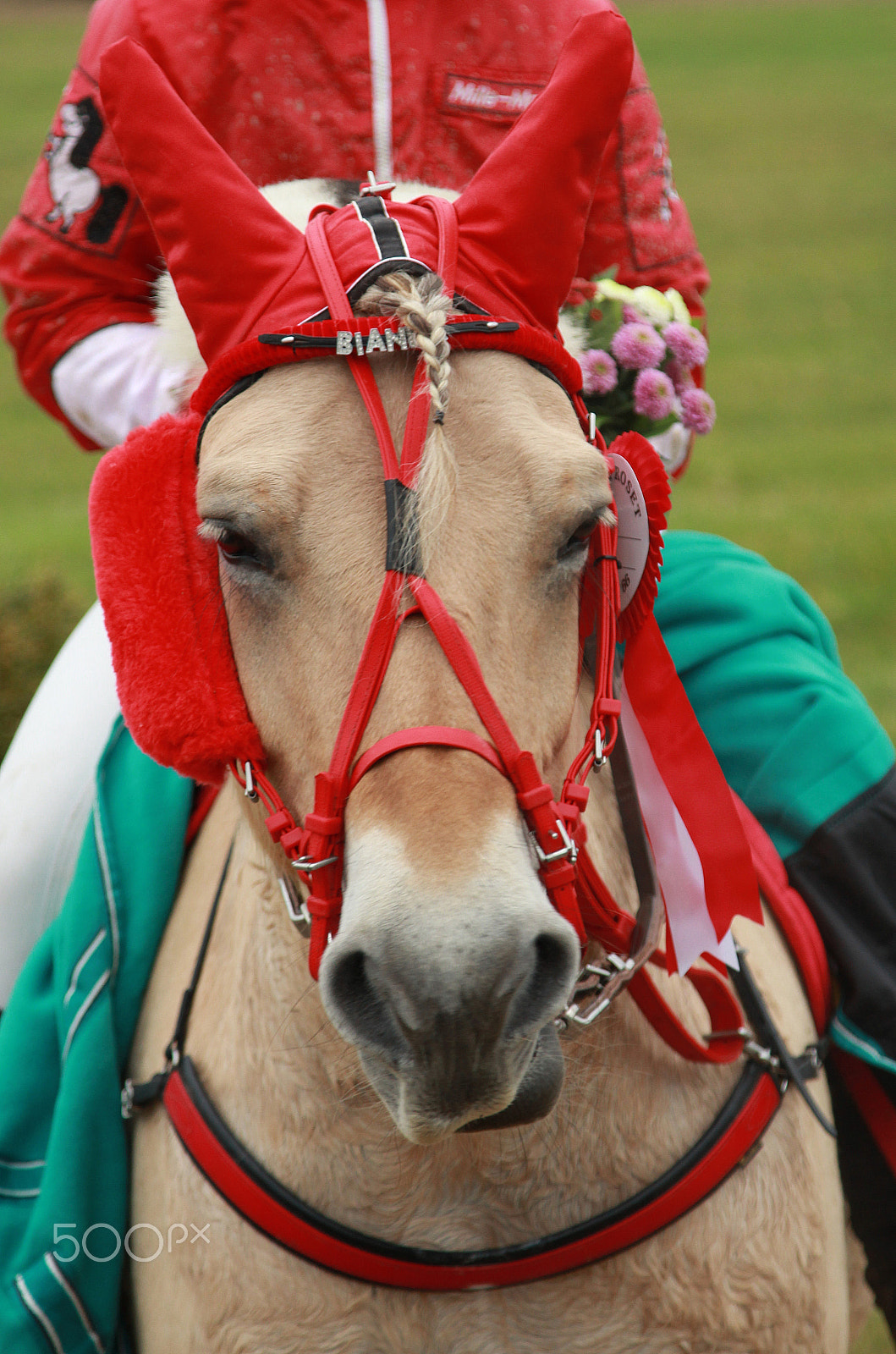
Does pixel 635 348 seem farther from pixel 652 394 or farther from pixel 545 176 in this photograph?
pixel 545 176

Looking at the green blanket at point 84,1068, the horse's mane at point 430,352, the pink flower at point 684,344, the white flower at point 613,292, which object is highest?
the horse's mane at point 430,352

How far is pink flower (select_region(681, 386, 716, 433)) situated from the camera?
8.52ft

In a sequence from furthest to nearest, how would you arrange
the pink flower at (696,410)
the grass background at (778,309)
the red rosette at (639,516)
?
the grass background at (778,309)
the pink flower at (696,410)
the red rosette at (639,516)

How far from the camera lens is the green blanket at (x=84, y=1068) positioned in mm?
2357

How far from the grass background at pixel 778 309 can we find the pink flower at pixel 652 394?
3064 millimetres

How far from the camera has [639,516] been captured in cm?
211

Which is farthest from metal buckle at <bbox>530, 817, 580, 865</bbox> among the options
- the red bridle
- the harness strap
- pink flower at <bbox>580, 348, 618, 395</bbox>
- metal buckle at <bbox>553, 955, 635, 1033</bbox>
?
pink flower at <bbox>580, 348, 618, 395</bbox>

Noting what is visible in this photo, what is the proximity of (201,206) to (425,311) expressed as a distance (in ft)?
1.28

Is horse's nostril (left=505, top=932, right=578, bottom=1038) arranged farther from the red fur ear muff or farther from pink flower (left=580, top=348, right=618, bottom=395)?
pink flower (left=580, top=348, right=618, bottom=395)

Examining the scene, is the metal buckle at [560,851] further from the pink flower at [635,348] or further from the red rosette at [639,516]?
the pink flower at [635,348]

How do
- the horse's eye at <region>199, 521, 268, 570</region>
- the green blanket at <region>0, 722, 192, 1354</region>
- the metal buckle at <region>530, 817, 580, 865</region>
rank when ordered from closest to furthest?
1. the metal buckle at <region>530, 817, 580, 865</region>
2. the horse's eye at <region>199, 521, 268, 570</region>
3. the green blanket at <region>0, 722, 192, 1354</region>

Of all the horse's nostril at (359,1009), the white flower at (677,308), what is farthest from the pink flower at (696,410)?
the horse's nostril at (359,1009)

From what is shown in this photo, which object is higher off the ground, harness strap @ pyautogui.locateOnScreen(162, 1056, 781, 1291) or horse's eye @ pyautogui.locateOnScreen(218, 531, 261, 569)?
horse's eye @ pyautogui.locateOnScreen(218, 531, 261, 569)

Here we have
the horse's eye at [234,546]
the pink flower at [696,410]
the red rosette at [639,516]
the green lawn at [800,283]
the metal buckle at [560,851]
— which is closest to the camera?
the metal buckle at [560,851]
